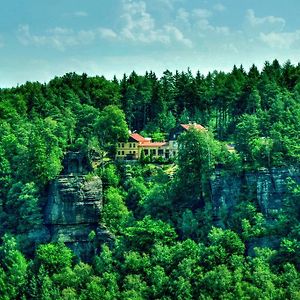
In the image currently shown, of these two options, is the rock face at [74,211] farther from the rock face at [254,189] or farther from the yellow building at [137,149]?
the rock face at [254,189]

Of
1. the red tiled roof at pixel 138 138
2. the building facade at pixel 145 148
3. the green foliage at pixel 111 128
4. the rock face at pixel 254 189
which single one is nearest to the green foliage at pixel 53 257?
the rock face at pixel 254 189

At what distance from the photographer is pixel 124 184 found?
66438 mm

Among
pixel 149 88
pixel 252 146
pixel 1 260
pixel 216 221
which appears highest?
pixel 149 88

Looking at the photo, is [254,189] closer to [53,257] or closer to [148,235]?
[148,235]

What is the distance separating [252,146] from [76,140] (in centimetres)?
2051

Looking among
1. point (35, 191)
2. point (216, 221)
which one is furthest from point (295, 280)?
point (35, 191)

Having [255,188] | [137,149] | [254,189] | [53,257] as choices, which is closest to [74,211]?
[53,257]

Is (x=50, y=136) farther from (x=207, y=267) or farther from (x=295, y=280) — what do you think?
(x=295, y=280)

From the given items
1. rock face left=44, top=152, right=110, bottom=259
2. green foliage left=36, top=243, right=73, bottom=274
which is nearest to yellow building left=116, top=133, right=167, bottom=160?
rock face left=44, top=152, right=110, bottom=259

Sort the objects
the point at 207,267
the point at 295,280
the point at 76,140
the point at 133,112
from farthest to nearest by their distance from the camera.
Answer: the point at 133,112, the point at 76,140, the point at 207,267, the point at 295,280

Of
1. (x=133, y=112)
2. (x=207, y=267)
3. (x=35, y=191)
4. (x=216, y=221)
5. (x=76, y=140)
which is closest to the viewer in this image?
(x=207, y=267)

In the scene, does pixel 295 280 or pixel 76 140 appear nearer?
pixel 295 280

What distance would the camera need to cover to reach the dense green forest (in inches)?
2096

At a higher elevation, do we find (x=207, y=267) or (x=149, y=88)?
(x=149, y=88)
